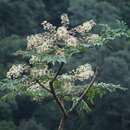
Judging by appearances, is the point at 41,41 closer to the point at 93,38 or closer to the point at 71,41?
the point at 71,41

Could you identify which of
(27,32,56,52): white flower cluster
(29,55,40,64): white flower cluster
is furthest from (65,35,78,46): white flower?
(29,55,40,64): white flower cluster

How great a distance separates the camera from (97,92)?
5.11 metres

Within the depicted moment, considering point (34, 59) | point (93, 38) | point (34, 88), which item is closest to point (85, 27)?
point (93, 38)

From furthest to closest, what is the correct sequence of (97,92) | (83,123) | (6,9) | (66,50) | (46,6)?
(46,6) < (6,9) < (83,123) < (97,92) < (66,50)

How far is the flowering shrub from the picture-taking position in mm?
4527

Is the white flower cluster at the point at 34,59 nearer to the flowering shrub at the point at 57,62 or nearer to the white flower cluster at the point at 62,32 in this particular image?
the flowering shrub at the point at 57,62

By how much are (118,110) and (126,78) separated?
1642 mm

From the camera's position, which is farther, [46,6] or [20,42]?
[46,6]

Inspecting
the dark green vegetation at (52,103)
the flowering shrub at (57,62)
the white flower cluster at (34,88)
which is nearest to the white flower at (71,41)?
the flowering shrub at (57,62)

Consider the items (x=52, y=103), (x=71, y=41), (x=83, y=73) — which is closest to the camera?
(x=71, y=41)

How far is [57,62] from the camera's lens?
4645mm

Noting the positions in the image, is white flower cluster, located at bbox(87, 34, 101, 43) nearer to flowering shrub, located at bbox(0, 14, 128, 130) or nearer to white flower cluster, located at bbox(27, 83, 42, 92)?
flowering shrub, located at bbox(0, 14, 128, 130)

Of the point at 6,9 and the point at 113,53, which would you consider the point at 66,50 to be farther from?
the point at 6,9

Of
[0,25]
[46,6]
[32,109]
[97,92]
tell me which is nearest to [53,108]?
[32,109]
